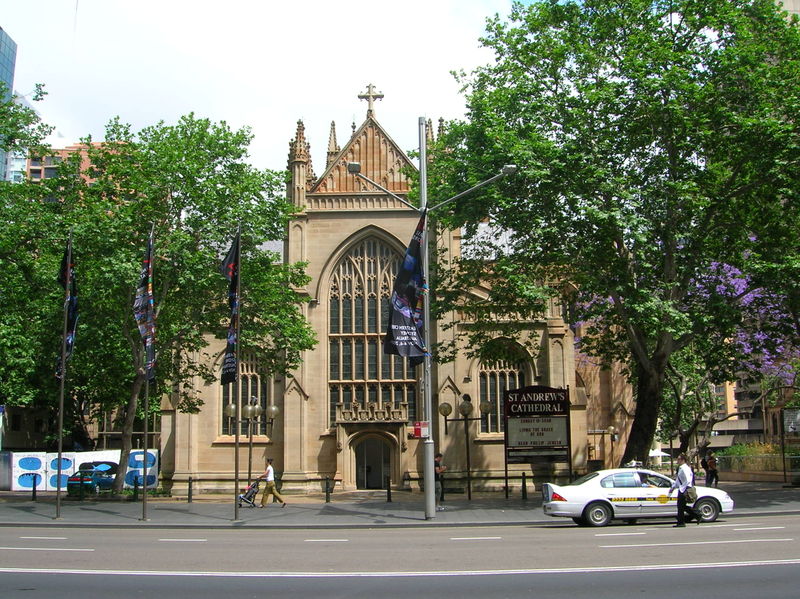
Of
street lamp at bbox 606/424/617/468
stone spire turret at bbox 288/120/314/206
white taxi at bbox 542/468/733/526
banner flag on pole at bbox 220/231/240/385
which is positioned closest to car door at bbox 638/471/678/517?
white taxi at bbox 542/468/733/526

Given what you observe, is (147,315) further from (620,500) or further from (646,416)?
(646,416)

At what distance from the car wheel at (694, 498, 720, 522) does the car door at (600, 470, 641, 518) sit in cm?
135

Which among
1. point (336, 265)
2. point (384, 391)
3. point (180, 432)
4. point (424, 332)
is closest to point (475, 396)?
point (384, 391)

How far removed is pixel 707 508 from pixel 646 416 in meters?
6.62

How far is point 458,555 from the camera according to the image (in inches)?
535

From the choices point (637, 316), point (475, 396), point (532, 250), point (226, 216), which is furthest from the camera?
point (475, 396)

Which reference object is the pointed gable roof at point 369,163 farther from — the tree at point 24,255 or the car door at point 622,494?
the car door at point 622,494

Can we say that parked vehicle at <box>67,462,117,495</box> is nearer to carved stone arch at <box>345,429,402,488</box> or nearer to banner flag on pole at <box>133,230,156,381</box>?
carved stone arch at <box>345,429,402,488</box>

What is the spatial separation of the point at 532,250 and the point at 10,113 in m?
18.7

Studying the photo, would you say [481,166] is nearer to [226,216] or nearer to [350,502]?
[226,216]

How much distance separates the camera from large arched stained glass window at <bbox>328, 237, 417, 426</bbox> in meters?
38.2

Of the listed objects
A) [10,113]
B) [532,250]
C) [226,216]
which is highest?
[10,113]

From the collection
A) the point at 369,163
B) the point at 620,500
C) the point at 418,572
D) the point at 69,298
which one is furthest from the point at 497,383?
the point at 418,572

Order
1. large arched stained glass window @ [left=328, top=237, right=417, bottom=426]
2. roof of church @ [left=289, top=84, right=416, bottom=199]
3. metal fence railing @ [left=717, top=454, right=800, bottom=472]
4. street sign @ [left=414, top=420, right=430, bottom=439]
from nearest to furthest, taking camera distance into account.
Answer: street sign @ [left=414, top=420, right=430, bottom=439], metal fence railing @ [left=717, top=454, right=800, bottom=472], large arched stained glass window @ [left=328, top=237, right=417, bottom=426], roof of church @ [left=289, top=84, right=416, bottom=199]
